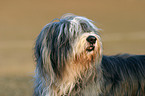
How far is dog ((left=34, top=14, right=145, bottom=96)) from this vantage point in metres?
3.81

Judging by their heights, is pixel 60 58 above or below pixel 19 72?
above

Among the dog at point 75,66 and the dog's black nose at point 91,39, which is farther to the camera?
the dog at point 75,66

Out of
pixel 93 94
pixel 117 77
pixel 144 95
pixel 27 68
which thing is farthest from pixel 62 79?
pixel 27 68

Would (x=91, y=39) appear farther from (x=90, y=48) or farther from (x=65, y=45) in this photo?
(x=65, y=45)

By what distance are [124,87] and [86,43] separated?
103 cm

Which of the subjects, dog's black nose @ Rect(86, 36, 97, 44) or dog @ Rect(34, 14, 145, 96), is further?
dog @ Rect(34, 14, 145, 96)

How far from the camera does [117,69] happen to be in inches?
169

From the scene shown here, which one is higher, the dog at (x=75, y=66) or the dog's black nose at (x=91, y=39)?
the dog's black nose at (x=91, y=39)

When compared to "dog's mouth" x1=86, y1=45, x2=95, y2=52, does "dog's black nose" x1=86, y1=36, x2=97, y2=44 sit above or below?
above

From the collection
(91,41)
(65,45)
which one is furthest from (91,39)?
(65,45)

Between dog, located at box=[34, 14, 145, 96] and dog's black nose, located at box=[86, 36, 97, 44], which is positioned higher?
dog's black nose, located at box=[86, 36, 97, 44]

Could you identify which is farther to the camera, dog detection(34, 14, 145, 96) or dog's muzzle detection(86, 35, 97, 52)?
dog detection(34, 14, 145, 96)

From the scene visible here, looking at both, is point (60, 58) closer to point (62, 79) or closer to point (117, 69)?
point (62, 79)

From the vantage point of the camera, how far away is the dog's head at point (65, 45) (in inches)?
147
